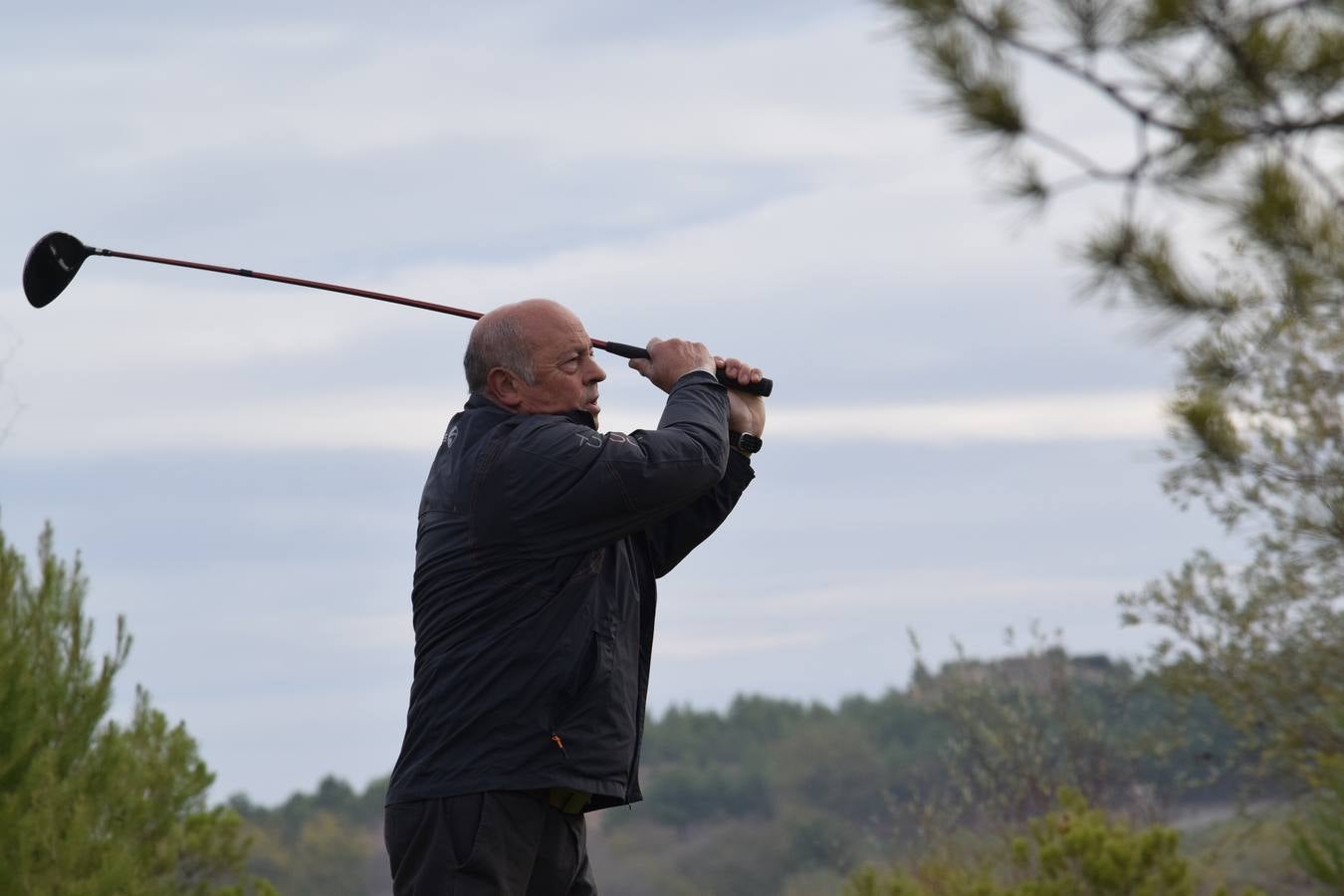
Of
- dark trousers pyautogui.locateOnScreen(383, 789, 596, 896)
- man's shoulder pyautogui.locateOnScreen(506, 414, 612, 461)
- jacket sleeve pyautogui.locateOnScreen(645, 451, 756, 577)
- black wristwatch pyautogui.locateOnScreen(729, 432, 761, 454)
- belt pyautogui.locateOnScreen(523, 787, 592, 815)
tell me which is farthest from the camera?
black wristwatch pyautogui.locateOnScreen(729, 432, 761, 454)

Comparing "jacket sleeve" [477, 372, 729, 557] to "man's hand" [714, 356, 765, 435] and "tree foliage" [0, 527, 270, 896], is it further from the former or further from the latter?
"tree foliage" [0, 527, 270, 896]

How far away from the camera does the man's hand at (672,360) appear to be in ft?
14.3

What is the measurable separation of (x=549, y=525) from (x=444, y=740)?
510 mm

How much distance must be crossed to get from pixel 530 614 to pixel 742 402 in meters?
0.93

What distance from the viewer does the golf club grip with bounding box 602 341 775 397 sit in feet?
14.6

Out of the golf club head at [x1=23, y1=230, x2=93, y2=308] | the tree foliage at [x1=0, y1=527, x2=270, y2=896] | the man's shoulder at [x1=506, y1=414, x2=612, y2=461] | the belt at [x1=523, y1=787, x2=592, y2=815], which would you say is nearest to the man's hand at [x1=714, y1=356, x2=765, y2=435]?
the man's shoulder at [x1=506, y1=414, x2=612, y2=461]

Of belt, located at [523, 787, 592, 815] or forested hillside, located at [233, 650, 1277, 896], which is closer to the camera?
belt, located at [523, 787, 592, 815]

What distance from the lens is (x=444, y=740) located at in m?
3.78

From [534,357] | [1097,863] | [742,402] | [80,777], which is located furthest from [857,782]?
[534,357]

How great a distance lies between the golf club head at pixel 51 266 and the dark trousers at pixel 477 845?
1908 mm

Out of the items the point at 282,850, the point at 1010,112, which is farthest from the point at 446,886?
the point at 282,850

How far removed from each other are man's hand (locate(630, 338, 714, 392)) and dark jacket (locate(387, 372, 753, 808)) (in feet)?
1.07

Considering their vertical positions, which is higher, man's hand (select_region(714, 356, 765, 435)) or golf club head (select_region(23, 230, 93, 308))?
golf club head (select_region(23, 230, 93, 308))

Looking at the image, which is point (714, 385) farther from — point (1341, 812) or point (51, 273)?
point (1341, 812)
